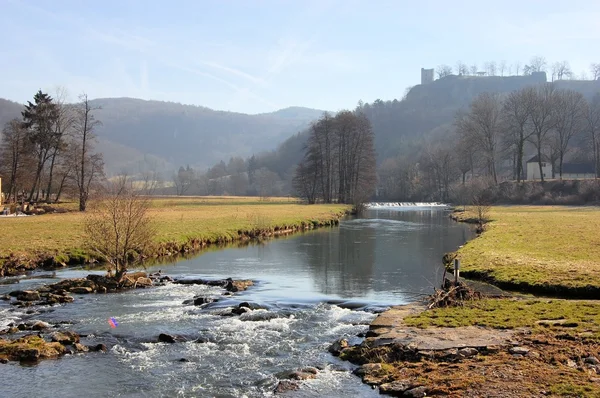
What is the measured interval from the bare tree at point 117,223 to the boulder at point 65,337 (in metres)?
8.27

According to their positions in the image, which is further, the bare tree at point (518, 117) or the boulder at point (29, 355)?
the bare tree at point (518, 117)

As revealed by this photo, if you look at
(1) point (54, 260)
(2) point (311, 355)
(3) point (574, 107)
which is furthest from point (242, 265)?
(3) point (574, 107)

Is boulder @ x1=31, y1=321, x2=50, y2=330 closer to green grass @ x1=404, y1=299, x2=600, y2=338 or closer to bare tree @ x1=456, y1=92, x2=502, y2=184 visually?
green grass @ x1=404, y1=299, x2=600, y2=338

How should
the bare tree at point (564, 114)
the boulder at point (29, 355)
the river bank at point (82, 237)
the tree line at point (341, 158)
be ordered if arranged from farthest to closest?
the bare tree at point (564, 114), the tree line at point (341, 158), the river bank at point (82, 237), the boulder at point (29, 355)

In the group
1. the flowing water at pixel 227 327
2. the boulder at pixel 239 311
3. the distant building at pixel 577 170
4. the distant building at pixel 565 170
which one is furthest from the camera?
the distant building at pixel 577 170

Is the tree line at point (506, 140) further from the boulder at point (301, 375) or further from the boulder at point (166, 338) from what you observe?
the boulder at point (301, 375)

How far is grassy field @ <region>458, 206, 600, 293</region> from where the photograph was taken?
1948 centimetres

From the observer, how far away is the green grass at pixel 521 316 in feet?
44.2

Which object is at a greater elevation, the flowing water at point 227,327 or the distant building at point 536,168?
the distant building at point 536,168

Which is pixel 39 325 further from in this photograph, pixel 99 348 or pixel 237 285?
pixel 237 285

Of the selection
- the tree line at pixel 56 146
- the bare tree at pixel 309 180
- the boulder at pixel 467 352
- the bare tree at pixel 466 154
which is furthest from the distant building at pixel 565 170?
the boulder at pixel 467 352

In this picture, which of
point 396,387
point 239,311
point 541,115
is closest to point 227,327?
point 239,311

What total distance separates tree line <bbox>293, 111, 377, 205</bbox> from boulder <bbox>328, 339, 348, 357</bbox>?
255 feet

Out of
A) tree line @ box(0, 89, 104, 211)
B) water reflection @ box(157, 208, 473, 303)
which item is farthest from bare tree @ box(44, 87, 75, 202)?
water reflection @ box(157, 208, 473, 303)
